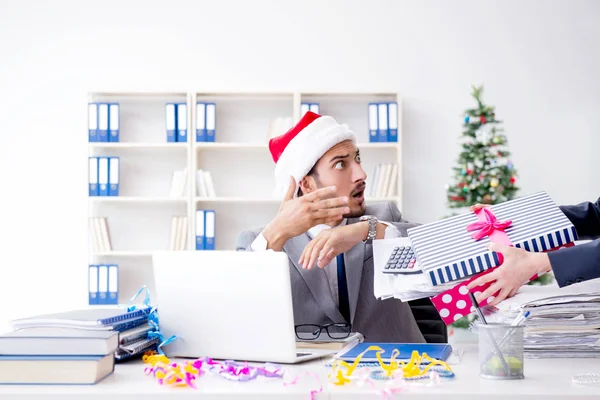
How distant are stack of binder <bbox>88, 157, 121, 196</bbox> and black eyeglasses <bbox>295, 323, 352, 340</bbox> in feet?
10.6

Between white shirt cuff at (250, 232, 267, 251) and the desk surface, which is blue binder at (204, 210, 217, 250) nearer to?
white shirt cuff at (250, 232, 267, 251)

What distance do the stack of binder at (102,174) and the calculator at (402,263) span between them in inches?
143

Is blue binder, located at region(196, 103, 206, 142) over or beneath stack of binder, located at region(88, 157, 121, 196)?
over

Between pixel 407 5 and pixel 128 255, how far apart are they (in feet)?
9.07

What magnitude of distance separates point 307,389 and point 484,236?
53cm

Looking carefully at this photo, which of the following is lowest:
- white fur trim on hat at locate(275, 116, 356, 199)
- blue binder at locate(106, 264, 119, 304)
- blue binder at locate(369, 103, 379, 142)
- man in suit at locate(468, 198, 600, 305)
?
blue binder at locate(106, 264, 119, 304)

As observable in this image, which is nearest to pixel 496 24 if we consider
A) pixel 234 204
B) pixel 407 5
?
pixel 407 5

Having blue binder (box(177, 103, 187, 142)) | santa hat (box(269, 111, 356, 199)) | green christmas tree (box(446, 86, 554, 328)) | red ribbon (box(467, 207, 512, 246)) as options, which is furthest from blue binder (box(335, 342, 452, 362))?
blue binder (box(177, 103, 187, 142))

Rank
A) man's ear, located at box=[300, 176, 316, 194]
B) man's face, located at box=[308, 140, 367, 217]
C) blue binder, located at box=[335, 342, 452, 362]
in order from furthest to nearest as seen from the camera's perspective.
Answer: man's ear, located at box=[300, 176, 316, 194], man's face, located at box=[308, 140, 367, 217], blue binder, located at box=[335, 342, 452, 362]

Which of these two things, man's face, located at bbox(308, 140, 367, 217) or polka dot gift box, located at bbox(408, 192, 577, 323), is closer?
polka dot gift box, located at bbox(408, 192, 577, 323)

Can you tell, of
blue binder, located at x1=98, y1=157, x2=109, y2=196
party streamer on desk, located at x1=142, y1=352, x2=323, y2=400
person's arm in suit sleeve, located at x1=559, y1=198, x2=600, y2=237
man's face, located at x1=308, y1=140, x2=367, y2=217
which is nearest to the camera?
party streamer on desk, located at x1=142, y1=352, x2=323, y2=400

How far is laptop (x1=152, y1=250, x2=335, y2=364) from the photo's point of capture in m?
1.42

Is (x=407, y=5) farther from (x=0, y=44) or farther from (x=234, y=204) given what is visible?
(x=0, y=44)

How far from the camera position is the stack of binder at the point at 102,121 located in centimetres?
495
